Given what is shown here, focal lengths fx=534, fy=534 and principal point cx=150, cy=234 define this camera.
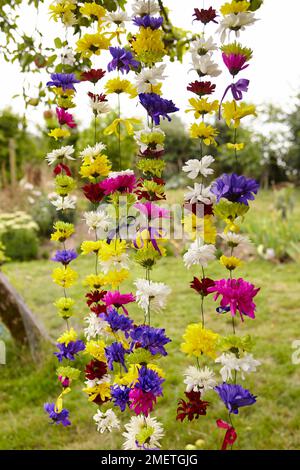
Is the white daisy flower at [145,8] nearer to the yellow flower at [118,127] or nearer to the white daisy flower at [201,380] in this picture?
the yellow flower at [118,127]

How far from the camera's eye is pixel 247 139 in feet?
34.6

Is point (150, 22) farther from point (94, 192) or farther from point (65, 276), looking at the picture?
point (65, 276)

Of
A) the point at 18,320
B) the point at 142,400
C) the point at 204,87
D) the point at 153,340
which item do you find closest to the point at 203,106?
the point at 204,87

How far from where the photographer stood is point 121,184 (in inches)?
48.8

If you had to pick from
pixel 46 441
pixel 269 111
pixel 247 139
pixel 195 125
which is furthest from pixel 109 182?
pixel 269 111

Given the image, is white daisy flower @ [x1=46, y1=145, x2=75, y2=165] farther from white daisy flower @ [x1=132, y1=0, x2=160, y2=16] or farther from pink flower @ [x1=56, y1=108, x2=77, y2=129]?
white daisy flower @ [x1=132, y1=0, x2=160, y2=16]

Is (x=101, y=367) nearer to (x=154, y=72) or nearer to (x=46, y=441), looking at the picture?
(x=154, y=72)

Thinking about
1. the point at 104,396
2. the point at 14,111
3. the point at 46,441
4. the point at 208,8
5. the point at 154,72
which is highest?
the point at 14,111

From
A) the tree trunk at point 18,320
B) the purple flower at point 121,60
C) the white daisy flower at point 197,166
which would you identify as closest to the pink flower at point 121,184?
the white daisy flower at point 197,166

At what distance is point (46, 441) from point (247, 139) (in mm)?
8692

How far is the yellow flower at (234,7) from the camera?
1.02 m

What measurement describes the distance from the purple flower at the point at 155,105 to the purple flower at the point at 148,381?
0.54 meters

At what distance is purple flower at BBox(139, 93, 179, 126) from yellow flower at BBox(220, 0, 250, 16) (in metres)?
0.21

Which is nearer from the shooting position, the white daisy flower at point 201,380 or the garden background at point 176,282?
the white daisy flower at point 201,380
